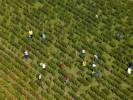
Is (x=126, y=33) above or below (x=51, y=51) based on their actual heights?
above

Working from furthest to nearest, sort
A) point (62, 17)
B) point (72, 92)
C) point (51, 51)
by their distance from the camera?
1. point (62, 17)
2. point (51, 51)
3. point (72, 92)

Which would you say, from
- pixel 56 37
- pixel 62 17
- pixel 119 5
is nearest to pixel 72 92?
pixel 56 37

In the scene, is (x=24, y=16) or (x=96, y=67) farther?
(x=24, y=16)

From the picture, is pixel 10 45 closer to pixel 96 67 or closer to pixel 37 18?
pixel 37 18

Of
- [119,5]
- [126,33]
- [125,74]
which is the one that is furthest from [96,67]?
[119,5]

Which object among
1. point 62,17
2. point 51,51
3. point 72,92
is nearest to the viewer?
point 72,92

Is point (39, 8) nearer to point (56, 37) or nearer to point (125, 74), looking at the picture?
point (56, 37)
